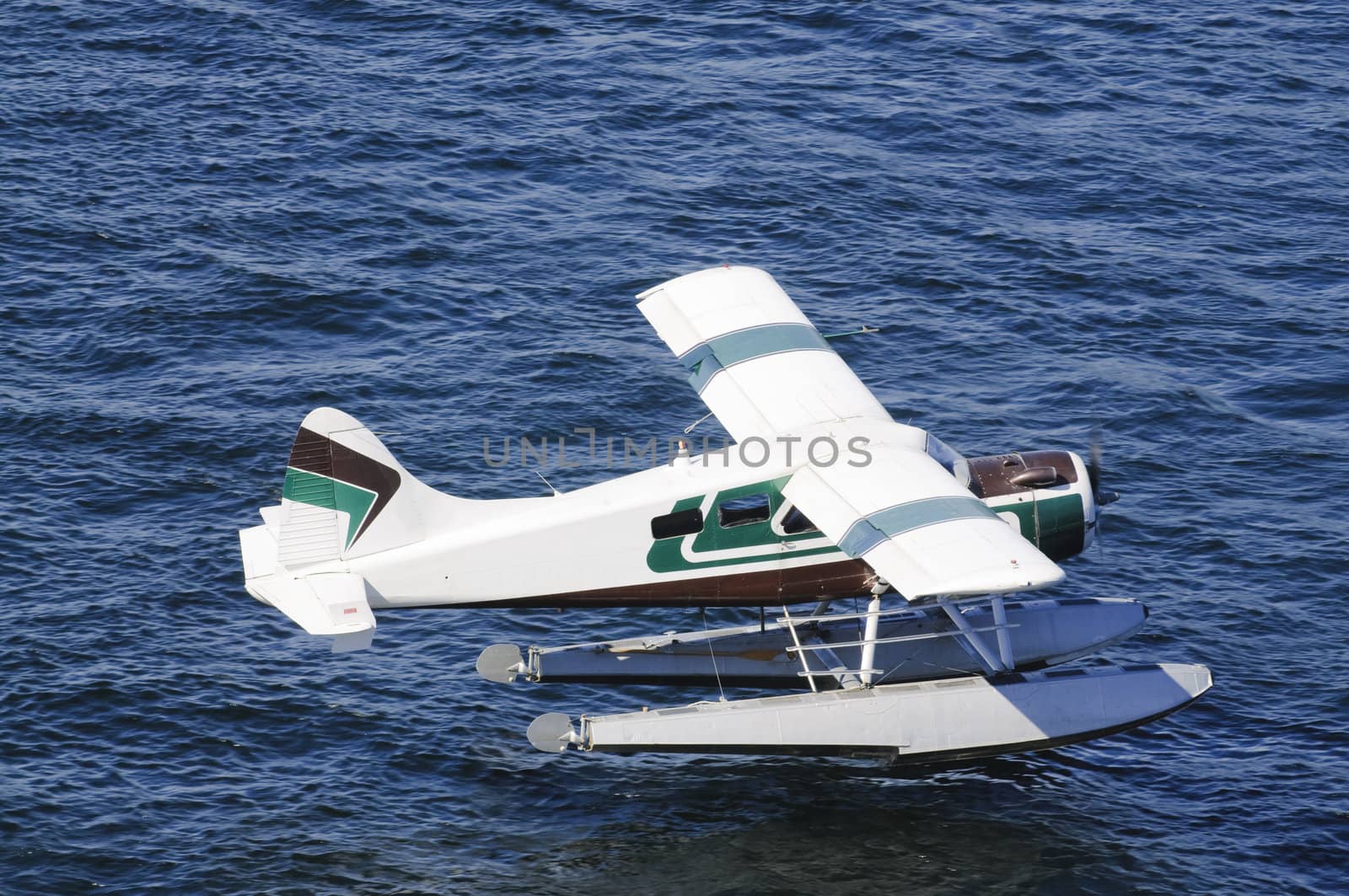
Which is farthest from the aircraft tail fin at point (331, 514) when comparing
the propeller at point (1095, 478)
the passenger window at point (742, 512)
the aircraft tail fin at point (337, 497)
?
the propeller at point (1095, 478)

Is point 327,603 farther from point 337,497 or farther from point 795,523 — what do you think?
point 795,523

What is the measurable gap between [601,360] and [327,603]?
15.5 metres

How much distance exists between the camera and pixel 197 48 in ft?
165

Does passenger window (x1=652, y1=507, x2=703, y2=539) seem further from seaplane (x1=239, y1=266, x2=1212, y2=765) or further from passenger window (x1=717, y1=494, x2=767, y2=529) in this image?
passenger window (x1=717, y1=494, x2=767, y2=529)

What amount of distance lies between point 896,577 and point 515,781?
7422mm

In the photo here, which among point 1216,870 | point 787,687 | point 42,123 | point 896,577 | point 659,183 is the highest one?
point 42,123

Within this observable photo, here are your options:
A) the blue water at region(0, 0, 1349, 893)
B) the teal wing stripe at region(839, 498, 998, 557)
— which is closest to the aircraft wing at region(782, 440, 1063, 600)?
the teal wing stripe at region(839, 498, 998, 557)

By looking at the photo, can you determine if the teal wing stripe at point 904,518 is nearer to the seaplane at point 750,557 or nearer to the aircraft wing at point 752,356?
the seaplane at point 750,557

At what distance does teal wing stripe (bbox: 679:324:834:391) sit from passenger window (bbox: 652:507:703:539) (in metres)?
3.53

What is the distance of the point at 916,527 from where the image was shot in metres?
21.8

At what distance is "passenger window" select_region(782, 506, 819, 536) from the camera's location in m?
24.1

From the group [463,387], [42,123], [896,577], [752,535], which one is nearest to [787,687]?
[752,535]

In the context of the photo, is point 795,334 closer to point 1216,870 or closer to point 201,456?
point 1216,870

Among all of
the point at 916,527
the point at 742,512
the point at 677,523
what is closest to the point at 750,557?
the point at 742,512
